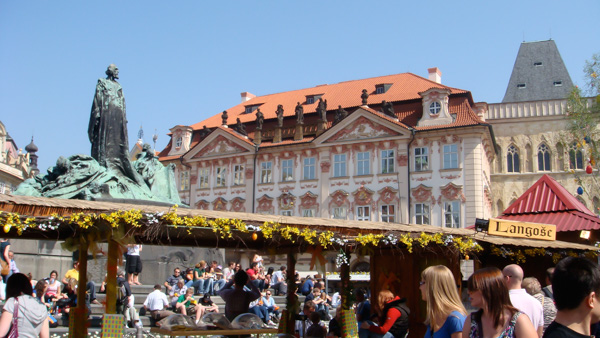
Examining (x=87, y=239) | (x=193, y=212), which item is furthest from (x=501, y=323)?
(x=87, y=239)

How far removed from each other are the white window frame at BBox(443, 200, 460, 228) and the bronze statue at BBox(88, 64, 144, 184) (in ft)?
66.3

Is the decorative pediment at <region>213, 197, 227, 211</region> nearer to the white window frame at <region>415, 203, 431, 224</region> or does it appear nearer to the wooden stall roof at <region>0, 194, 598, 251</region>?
the white window frame at <region>415, 203, 431, 224</region>

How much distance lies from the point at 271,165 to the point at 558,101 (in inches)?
666

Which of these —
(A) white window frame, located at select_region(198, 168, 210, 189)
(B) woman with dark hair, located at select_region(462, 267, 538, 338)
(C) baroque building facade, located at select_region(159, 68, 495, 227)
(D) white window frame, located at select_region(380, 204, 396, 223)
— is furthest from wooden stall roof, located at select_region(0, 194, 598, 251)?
(A) white window frame, located at select_region(198, 168, 210, 189)

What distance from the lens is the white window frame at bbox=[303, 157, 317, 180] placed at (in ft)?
117

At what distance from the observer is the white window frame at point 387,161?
33.4 metres

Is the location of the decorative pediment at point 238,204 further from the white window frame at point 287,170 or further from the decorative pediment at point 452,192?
the decorative pediment at point 452,192

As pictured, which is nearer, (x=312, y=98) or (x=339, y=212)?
(x=339, y=212)

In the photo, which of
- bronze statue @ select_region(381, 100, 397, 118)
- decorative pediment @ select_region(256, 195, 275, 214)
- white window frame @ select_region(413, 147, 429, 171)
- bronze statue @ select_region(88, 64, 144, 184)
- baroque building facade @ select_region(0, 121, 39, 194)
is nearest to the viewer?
bronze statue @ select_region(88, 64, 144, 184)

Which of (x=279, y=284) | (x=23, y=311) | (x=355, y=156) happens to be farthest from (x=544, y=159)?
(x=23, y=311)

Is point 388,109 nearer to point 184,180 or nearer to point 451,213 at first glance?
point 451,213

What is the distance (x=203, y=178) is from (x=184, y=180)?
1680 millimetres

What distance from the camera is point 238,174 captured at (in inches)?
1500

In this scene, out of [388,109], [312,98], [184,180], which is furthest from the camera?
[312,98]
